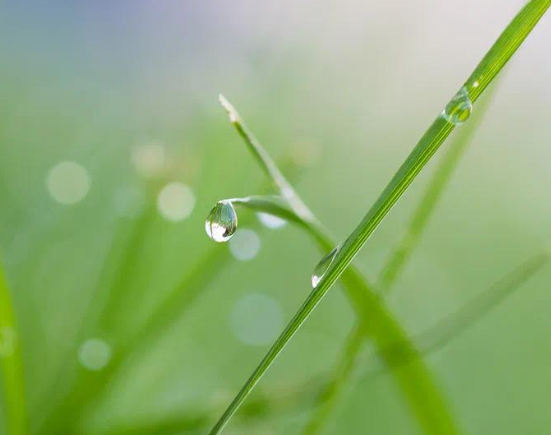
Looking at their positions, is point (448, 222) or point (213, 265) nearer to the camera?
point (213, 265)

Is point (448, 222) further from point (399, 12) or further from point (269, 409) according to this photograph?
point (269, 409)

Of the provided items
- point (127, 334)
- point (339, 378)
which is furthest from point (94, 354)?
point (339, 378)

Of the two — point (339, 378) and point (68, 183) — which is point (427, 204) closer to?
point (339, 378)

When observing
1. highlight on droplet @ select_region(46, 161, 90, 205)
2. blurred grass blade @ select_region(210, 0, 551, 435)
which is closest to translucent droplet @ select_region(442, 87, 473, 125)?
blurred grass blade @ select_region(210, 0, 551, 435)

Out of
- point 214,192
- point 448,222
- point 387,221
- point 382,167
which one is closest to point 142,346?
point 214,192

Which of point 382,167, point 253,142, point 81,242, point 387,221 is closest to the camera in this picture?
point 253,142

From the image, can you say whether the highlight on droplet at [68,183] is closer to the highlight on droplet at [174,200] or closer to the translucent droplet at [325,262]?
the highlight on droplet at [174,200]
